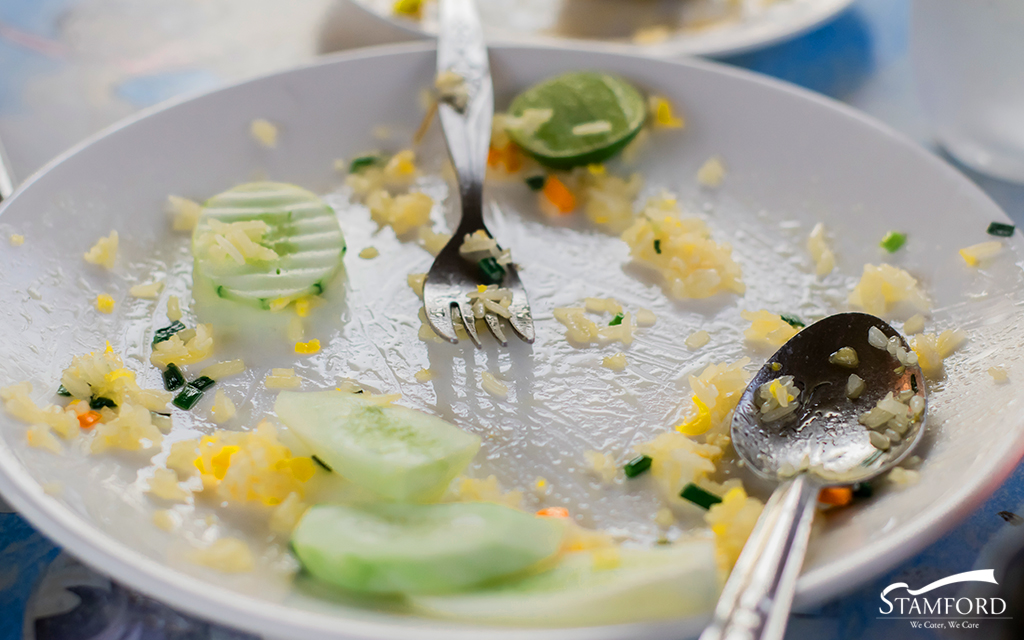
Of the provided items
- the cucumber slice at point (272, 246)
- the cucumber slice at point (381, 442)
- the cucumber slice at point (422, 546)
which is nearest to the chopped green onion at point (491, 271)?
the cucumber slice at point (272, 246)

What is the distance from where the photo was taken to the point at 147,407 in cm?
137

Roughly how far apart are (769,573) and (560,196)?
1.12 m

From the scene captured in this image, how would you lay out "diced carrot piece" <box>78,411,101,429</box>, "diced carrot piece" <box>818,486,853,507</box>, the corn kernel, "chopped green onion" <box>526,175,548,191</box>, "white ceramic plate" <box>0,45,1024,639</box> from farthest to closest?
1. "chopped green onion" <box>526,175,548,191</box>
2. the corn kernel
3. "diced carrot piece" <box>78,411,101,429</box>
4. "diced carrot piece" <box>818,486,853,507</box>
5. "white ceramic plate" <box>0,45,1024,639</box>

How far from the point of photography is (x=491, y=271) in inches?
64.8

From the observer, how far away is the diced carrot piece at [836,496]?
1195 millimetres

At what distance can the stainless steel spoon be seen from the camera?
939mm

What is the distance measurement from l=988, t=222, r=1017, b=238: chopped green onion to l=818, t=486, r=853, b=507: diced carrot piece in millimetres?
694

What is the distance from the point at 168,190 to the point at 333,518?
1059 millimetres

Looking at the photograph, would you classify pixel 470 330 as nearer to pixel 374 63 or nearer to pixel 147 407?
pixel 147 407

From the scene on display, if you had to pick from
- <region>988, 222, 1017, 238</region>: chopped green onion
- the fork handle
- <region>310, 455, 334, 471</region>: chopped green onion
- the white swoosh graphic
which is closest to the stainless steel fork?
the fork handle

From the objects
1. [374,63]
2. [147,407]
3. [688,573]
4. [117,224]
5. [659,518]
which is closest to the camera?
[688,573]

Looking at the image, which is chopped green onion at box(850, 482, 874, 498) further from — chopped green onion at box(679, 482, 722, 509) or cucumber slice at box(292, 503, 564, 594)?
cucumber slice at box(292, 503, 564, 594)

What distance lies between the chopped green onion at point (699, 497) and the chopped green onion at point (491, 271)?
0.61m

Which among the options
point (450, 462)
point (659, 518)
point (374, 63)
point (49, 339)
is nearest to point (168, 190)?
point (49, 339)
